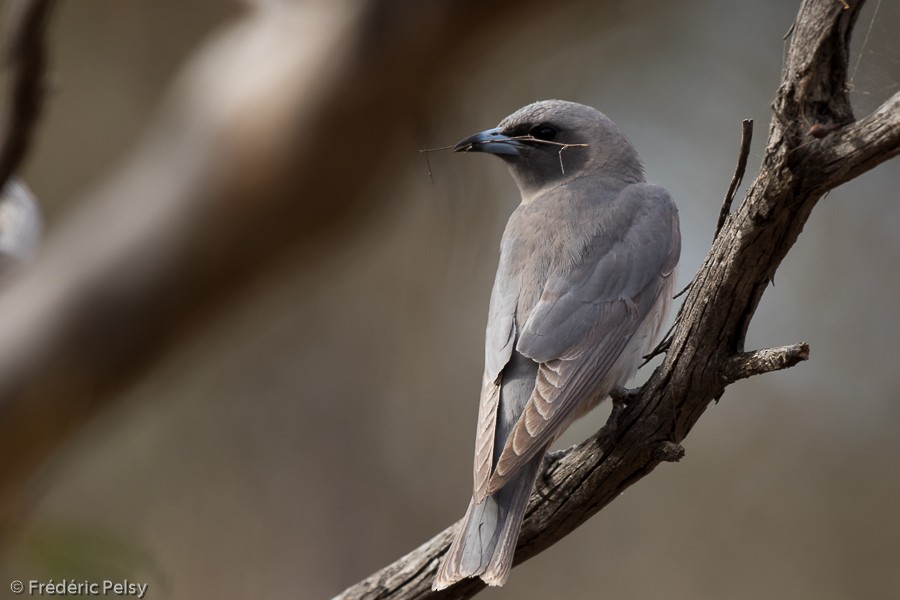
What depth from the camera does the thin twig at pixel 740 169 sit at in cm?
226

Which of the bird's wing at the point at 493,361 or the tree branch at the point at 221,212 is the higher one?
the tree branch at the point at 221,212

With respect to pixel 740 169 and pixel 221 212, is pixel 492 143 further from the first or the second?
pixel 740 169

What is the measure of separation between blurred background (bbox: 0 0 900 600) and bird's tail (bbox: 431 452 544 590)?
12.7 ft

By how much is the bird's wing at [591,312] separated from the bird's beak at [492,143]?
459mm

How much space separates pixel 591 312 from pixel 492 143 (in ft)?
2.67

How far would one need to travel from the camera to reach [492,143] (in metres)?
3.60

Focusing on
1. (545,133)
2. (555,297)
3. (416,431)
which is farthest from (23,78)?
(416,431)

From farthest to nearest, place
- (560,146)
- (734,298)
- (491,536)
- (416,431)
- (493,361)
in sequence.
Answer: (416,431), (560,146), (493,361), (491,536), (734,298)

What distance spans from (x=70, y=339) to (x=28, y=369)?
187mm


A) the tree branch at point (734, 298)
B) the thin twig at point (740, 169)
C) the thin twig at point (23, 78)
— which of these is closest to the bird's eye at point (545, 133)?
the thin twig at point (740, 169)

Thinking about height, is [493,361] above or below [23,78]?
below

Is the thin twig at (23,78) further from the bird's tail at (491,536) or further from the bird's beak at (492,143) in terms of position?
the bird's beak at (492,143)

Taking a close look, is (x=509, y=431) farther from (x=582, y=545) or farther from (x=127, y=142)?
(x=127, y=142)

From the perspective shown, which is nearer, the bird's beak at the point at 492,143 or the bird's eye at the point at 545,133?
the bird's beak at the point at 492,143
